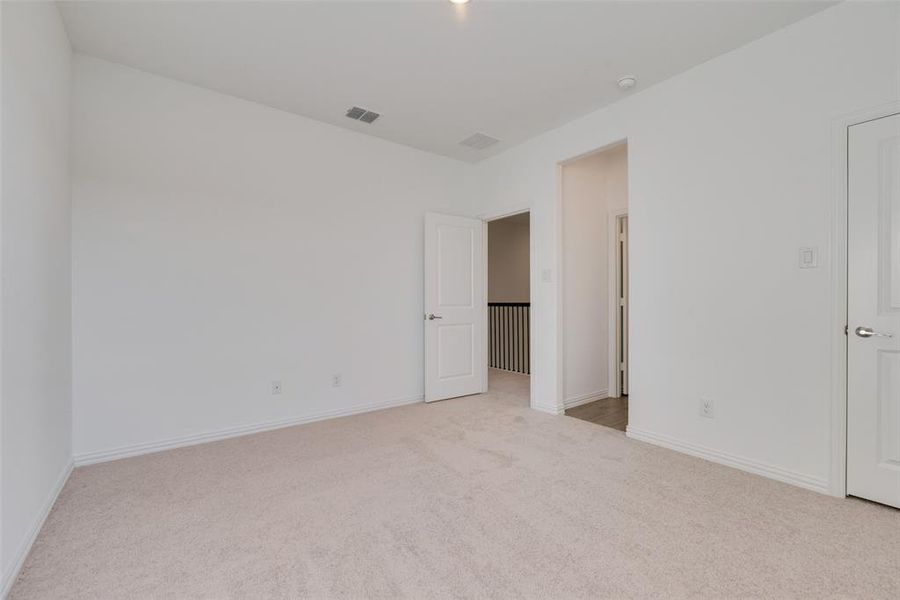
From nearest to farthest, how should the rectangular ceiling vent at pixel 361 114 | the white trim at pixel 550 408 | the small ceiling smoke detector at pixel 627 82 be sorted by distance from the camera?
the small ceiling smoke detector at pixel 627 82 → the rectangular ceiling vent at pixel 361 114 → the white trim at pixel 550 408

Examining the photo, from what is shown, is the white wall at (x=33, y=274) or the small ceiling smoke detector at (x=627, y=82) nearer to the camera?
the white wall at (x=33, y=274)

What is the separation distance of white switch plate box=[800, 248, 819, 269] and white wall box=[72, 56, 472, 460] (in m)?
3.09

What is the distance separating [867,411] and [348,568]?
2684 mm

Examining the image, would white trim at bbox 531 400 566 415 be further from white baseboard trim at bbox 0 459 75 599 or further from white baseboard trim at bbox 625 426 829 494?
white baseboard trim at bbox 0 459 75 599

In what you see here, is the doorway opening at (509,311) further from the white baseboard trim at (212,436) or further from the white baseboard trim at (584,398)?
the white baseboard trim at (212,436)

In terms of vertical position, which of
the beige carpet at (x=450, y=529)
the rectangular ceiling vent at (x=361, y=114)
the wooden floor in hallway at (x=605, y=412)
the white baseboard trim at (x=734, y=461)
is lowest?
the wooden floor in hallway at (x=605, y=412)

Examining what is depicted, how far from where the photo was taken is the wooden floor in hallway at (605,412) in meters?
3.45

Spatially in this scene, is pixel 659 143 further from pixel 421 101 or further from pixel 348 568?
pixel 348 568

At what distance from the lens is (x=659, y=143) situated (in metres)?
2.92

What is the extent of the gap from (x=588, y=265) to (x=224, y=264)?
11.1 feet

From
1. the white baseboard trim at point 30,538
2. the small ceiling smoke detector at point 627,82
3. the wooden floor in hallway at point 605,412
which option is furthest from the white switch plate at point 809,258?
the white baseboard trim at point 30,538

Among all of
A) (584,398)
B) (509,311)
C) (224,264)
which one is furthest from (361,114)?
(509,311)

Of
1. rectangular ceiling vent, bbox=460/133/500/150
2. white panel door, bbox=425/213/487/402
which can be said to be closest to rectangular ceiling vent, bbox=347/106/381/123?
rectangular ceiling vent, bbox=460/133/500/150

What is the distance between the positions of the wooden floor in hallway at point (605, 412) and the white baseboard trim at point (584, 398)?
0.13 feet
